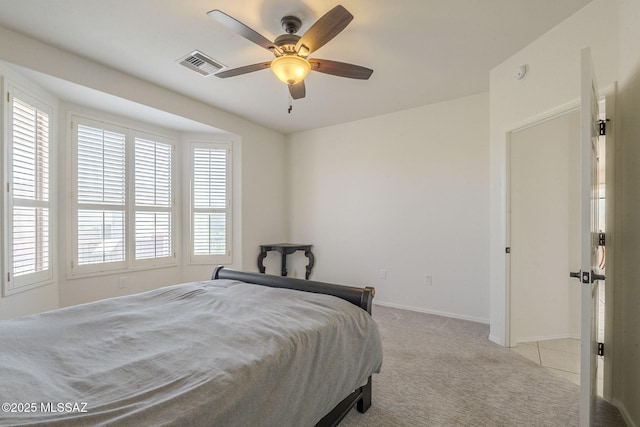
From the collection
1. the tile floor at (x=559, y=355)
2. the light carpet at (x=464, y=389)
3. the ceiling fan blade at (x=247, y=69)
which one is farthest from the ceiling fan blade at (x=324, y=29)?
the tile floor at (x=559, y=355)

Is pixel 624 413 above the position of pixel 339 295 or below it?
below

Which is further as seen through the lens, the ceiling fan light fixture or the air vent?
the air vent

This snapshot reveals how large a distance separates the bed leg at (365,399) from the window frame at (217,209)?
303 centimetres

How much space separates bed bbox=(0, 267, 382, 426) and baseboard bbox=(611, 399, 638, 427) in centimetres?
142

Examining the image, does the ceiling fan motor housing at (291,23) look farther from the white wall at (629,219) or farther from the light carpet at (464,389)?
the light carpet at (464,389)

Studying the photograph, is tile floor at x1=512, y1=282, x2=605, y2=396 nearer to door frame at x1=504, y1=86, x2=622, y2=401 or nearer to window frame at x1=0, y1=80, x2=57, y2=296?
door frame at x1=504, y1=86, x2=622, y2=401

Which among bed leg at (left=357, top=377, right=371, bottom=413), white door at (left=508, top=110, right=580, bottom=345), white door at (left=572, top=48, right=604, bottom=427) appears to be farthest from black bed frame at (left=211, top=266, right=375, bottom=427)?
white door at (left=508, top=110, right=580, bottom=345)

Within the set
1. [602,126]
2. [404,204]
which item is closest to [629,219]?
[602,126]

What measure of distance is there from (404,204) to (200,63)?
112 inches

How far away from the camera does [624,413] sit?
177cm

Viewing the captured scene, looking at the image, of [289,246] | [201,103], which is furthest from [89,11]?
[289,246]

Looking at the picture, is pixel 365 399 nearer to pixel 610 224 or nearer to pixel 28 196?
pixel 610 224

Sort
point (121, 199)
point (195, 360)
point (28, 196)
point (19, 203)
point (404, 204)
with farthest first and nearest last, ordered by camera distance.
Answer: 1. point (404, 204)
2. point (121, 199)
3. point (28, 196)
4. point (19, 203)
5. point (195, 360)

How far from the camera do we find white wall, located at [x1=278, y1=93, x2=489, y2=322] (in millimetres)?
3549
